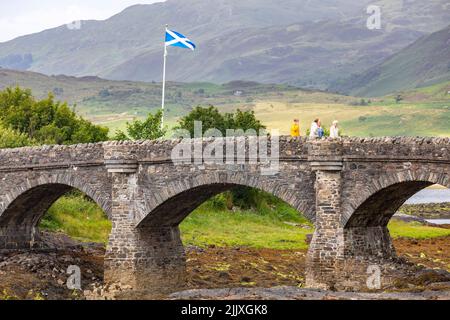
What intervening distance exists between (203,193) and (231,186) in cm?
147

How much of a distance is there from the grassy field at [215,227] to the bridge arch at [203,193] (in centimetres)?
1226

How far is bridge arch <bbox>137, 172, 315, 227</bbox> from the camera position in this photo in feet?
131

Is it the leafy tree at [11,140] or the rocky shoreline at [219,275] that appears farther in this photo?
Answer: the leafy tree at [11,140]

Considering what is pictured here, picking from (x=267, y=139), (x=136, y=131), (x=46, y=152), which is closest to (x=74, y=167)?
(x=46, y=152)

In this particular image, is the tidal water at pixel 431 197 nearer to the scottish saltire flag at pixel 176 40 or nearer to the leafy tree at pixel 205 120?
the leafy tree at pixel 205 120

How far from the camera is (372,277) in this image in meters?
39.3

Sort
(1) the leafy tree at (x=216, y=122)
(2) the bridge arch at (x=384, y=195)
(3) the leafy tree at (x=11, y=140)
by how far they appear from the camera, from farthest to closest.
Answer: (1) the leafy tree at (x=216, y=122) → (3) the leafy tree at (x=11, y=140) → (2) the bridge arch at (x=384, y=195)

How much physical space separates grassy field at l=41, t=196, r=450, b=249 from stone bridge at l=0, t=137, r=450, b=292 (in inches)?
333

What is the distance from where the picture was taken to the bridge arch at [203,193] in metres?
40.1

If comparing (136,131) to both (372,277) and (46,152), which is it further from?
(372,277)

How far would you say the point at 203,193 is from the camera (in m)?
44.5

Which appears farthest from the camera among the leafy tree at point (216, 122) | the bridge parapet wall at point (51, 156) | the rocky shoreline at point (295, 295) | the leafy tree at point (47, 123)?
the leafy tree at point (216, 122)

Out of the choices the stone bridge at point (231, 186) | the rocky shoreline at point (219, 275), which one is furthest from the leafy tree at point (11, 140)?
the stone bridge at point (231, 186)

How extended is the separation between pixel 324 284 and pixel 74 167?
43.1ft
